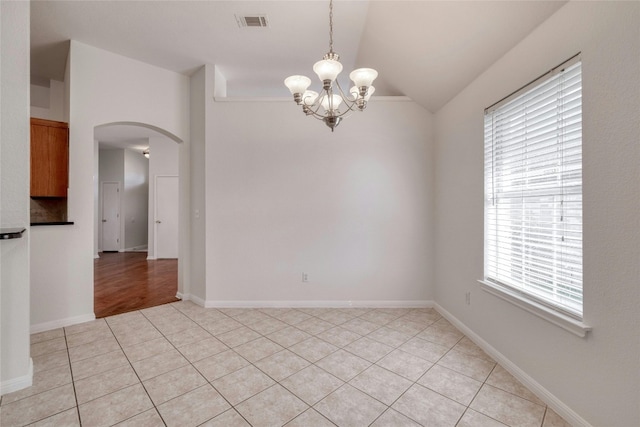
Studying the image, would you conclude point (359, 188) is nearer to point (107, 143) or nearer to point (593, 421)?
point (593, 421)

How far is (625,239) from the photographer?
142cm

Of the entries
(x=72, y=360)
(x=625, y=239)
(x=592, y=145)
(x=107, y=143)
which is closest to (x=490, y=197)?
(x=592, y=145)

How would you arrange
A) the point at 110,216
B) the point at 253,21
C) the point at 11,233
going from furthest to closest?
the point at 110,216
the point at 253,21
the point at 11,233

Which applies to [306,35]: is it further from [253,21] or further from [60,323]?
[60,323]

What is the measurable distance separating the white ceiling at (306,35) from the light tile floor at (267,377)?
2.62 meters

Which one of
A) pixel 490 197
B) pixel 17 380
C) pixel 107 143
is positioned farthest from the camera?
pixel 107 143

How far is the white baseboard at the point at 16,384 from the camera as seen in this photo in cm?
192

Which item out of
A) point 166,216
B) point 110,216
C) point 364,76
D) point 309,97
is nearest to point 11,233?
point 309,97

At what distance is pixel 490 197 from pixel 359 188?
1543 mm

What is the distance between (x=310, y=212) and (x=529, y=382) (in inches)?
105

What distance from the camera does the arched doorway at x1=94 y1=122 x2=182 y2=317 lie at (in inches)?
172

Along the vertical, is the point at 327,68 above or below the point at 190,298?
above

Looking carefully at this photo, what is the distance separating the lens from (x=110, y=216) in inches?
326

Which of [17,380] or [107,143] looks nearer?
[17,380]
